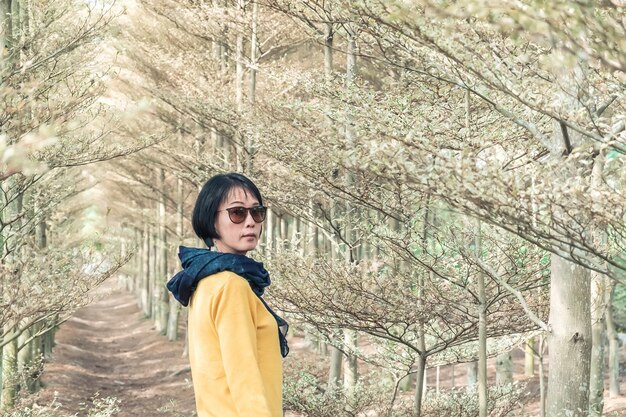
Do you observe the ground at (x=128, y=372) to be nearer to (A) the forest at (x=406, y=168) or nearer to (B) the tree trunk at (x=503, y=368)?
(B) the tree trunk at (x=503, y=368)

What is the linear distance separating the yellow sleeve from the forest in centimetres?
59

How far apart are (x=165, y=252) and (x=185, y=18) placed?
10967 mm

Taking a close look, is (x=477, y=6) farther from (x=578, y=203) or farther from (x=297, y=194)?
(x=297, y=194)

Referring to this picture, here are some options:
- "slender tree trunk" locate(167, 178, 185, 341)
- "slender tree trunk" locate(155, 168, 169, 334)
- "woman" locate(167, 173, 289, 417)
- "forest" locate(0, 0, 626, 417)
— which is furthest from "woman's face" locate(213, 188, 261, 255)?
"slender tree trunk" locate(155, 168, 169, 334)

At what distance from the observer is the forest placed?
3.05 m

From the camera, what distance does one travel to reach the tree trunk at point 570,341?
4.73m

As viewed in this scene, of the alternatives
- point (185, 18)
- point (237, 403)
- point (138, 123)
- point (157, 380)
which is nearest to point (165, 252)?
point (157, 380)

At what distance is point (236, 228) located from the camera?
7.61ft

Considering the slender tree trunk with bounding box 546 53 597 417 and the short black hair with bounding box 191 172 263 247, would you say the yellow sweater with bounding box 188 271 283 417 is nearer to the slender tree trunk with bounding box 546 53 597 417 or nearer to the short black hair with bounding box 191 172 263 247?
the short black hair with bounding box 191 172 263 247

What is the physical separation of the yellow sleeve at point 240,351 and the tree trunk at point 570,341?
10.4 feet

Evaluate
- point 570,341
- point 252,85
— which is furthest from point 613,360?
point 570,341

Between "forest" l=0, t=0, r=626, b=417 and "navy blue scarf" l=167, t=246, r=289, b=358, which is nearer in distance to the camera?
"navy blue scarf" l=167, t=246, r=289, b=358

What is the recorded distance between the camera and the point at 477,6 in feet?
8.05

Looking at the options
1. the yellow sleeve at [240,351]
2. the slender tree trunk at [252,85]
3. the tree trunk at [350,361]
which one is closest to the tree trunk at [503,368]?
the tree trunk at [350,361]
